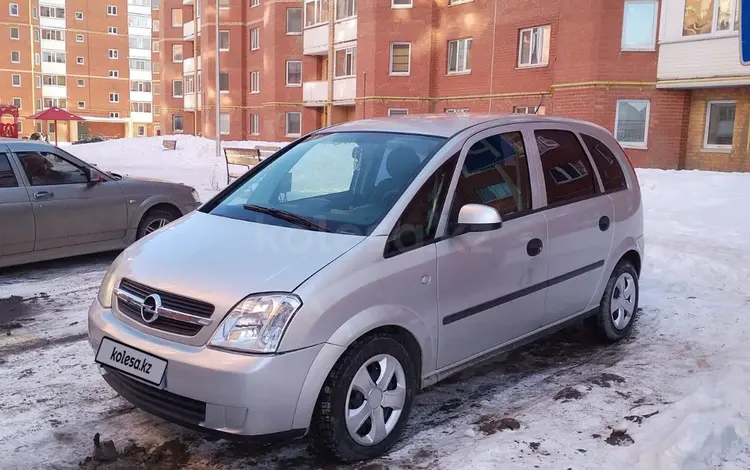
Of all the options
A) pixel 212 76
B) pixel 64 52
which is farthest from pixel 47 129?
pixel 212 76

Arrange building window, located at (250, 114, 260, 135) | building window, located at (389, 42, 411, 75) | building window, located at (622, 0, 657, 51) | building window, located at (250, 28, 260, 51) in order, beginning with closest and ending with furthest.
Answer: building window, located at (622, 0, 657, 51) → building window, located at (389, 42, 411, 75) → building window, located at (250, 114, 260, 135) → building window, located at (250, 28, 260, 51)

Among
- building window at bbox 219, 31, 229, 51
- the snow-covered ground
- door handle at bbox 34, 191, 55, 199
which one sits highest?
building window at bbox 219, 31, 229, 51

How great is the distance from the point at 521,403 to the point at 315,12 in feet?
119

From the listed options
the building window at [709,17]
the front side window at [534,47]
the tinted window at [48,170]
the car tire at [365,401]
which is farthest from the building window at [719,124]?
the car tire at [365,401]

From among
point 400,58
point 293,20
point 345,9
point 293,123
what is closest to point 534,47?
point 400,58

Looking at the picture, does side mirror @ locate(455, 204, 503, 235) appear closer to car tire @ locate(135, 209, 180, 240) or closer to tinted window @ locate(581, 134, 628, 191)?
tinted window @ locate(581, 134, 628, 191)

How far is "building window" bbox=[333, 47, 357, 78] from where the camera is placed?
34562 millimetres

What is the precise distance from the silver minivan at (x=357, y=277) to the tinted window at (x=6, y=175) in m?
3.92

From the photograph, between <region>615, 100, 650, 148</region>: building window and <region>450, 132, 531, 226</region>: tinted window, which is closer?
<region>450, 132, 531, 226</region>: tinted window

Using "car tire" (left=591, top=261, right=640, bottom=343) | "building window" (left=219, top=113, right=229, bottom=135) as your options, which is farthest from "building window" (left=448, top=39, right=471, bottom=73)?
"car tire" (left=591, top=261, right=640, bottom=343)

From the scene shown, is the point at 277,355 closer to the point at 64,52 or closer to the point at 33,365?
the point at 33,365

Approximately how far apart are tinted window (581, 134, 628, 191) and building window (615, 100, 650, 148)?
18316 mm

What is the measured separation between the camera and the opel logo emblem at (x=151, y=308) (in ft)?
11.5

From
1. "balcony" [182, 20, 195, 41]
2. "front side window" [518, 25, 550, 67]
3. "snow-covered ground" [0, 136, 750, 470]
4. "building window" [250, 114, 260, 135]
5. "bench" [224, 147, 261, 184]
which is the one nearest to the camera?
"snow-covered ground" [0, 136, 750, 470]
